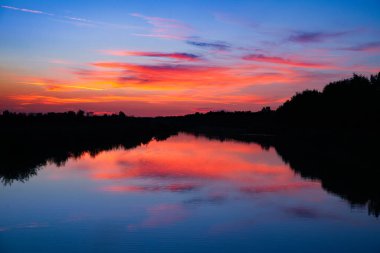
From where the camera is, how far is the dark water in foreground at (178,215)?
11.1 metres

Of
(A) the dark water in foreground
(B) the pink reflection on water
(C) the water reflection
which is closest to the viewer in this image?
(A) the dark water in foreground

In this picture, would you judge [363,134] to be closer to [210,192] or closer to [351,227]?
[210,192]

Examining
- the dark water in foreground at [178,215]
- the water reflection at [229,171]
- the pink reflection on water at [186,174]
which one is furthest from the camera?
the pink reflection on water at [186,174]

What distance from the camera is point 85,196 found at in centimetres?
1752

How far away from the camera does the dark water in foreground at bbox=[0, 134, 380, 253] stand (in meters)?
11.1

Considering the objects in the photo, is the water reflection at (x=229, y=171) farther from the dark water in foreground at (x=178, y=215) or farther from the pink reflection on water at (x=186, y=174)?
the dark water in foreground at (x=178, y=215)

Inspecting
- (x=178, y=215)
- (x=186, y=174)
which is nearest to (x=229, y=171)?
(x=186, y=174)

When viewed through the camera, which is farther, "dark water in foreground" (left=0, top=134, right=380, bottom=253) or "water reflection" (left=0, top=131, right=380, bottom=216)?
"water reflection" (left=0, top=131, right=380, bottom=216)

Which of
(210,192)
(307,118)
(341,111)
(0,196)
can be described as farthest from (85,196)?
(307,118)

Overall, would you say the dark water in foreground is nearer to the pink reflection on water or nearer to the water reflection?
the pink reflection on water

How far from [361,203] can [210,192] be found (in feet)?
21.0

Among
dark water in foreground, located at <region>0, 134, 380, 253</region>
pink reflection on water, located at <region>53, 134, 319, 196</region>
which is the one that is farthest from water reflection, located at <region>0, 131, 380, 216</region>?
dark water in foreground, located at <region>0, 134, 380, 253</region>

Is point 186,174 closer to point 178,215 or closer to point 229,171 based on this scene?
point 229,171

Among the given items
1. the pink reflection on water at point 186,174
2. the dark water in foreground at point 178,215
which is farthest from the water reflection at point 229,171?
the dark water in foreground at point 178,215
